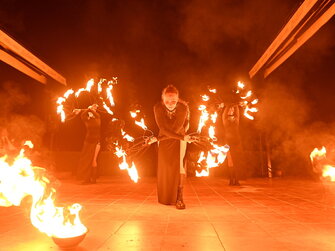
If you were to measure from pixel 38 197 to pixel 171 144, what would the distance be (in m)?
3.27

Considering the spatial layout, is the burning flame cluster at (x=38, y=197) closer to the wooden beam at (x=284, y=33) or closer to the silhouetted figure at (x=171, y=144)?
the silhouetted figure at (x=171, y=144)

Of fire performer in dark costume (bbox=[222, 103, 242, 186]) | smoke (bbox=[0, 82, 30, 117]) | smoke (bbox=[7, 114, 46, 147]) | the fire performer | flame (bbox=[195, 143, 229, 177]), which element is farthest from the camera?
smoke (bbox=[7, 114, 46, 147])

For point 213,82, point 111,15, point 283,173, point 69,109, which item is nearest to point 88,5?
point 111,15

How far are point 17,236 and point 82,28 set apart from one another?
382 inches

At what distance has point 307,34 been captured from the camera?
28.5 feet

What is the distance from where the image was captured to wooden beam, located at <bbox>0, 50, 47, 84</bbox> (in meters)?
9.52

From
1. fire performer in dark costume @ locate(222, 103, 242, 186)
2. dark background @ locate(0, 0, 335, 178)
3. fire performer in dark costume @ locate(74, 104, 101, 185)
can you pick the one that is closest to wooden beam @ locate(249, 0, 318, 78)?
dark background @ locate(0, 0, 335, 178)

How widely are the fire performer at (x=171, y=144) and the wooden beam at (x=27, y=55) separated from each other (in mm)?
5692

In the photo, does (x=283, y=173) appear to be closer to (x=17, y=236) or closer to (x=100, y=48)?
(x=100, y=48)

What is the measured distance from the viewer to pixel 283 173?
43.9 feet

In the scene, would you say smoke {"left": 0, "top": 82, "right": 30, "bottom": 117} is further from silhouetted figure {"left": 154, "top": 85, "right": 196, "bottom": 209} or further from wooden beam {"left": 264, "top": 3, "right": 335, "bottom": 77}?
wooden beam {"left": 264, "top": 3, "right": 335, "bottom": 77}

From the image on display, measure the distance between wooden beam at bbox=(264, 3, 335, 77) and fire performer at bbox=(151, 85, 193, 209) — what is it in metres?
4.84

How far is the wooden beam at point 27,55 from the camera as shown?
855cm

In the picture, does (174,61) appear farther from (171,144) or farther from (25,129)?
(171,144)
